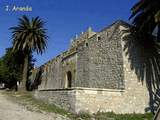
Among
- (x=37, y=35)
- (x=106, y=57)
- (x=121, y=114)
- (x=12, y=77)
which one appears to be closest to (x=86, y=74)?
(x=106, y=57)

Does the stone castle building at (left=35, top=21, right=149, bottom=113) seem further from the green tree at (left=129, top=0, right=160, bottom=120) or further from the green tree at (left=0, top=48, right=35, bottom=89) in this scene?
the green tree at (left=0, top=48, right=35, bottom=89)

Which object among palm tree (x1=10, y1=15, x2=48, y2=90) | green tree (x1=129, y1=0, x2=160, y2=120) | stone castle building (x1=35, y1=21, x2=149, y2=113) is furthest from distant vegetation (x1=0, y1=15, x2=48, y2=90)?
green tree (x1=129, y1=0, x2=160, y2=120)

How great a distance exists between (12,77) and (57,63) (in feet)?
42.0

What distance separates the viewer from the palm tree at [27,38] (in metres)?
31.6

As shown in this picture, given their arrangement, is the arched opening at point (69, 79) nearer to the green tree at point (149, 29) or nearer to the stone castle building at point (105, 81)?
the stone castle building at point (105, 81)

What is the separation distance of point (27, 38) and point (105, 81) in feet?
52.0

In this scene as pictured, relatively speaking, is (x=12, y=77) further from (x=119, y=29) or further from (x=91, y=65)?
(x=119, y=29)

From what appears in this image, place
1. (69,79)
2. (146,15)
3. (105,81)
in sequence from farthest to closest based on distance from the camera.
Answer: (69,79) < (105,81) < (146,15)

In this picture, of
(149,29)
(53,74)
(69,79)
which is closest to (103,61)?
(149,29)

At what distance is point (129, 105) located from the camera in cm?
1656

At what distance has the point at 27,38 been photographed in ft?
104

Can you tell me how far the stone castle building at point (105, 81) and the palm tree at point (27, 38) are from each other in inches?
376

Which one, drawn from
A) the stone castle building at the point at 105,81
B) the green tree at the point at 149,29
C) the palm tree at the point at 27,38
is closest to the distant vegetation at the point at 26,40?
the palm tree at the point at 27,38

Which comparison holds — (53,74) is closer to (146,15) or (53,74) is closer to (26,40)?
(26,40)
